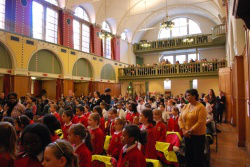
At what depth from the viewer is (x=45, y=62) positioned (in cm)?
1300

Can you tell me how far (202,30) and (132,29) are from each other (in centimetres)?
807

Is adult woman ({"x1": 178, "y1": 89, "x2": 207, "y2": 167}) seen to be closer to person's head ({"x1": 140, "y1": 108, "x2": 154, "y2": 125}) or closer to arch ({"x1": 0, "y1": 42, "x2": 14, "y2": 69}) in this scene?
person's head ({"x1": 140, "y1": 108, "x2": 154, "y2": 125})

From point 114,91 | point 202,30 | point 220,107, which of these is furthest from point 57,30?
point 202,30

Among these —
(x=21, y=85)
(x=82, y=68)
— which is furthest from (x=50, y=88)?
(x=82, y=68)

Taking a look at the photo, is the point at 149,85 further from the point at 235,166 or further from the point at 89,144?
the point at 89,144

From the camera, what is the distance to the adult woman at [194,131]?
356 cm

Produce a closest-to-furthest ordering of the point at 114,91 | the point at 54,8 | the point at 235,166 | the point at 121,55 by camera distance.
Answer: the point at 235,166 → the point at 54,8 → the point at 114,91 → the point at 121,55

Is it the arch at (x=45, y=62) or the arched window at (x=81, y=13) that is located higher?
the arched window at (x=81, y=13)

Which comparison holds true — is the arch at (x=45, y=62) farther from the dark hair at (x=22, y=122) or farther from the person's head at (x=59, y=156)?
the person's head at (x=59, y=156)

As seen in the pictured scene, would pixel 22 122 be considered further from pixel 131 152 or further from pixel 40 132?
pixel 131 152

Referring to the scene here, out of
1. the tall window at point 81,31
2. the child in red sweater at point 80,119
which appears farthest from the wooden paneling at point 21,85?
the child in red sweater at point 80,119

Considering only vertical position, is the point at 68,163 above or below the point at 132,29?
below

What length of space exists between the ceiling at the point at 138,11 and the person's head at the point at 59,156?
16147 mm

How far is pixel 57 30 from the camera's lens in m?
14.2
